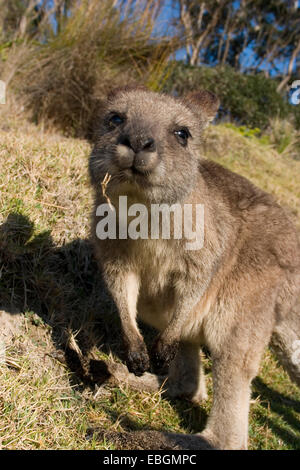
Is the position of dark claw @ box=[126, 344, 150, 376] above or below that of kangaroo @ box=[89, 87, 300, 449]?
below

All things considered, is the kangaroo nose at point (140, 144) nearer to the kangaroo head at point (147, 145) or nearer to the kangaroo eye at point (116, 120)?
the kangaroo head at point (147, 145)

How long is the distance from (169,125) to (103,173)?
51 cm

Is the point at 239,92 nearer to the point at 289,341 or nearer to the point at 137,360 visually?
the point at 289,341

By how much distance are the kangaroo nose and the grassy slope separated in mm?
1480

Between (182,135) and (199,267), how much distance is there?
84 cm

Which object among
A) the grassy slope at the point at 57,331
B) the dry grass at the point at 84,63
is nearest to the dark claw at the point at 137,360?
the grassy slope at the point at 57,331

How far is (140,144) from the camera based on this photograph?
2.45 metres

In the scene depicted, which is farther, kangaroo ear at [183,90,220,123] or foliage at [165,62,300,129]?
foliage at [165,62,300,129]

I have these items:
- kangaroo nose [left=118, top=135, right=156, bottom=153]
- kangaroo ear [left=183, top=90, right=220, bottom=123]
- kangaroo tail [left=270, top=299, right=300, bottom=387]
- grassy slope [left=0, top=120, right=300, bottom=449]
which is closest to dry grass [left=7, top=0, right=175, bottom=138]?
grassy slope [left=0, top=120, right=300, bottom=449]

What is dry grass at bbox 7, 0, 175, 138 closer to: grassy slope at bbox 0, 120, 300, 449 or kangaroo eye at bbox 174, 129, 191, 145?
grassy slope at bbox 0, 120, 300, 449

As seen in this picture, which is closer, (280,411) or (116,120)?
(116,120)

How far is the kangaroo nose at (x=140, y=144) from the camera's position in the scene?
245 centimetres

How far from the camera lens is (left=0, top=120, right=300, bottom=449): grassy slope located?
273cm

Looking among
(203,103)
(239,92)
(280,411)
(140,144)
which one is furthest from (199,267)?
(239,92)
